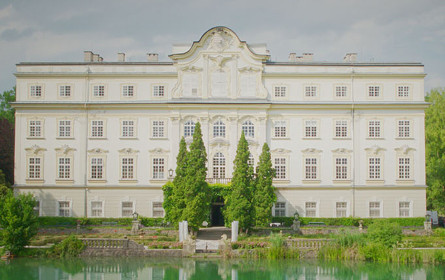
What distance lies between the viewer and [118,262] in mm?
23469

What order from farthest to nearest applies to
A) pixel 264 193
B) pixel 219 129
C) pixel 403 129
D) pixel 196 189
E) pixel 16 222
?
pixel 403 129
pixel 219 129
pixel 264 193
pixel 196 189
pixel 16 222

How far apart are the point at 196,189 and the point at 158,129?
8.14 metres

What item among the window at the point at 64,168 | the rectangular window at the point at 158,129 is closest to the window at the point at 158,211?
the rectangular window at the point at 158,129

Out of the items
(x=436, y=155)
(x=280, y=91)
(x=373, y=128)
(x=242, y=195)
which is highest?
(x=280, y=91)

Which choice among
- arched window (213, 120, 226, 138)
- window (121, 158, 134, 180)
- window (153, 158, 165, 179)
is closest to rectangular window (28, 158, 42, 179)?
window (121, 158, 134, 180)

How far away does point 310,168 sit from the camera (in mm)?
34219

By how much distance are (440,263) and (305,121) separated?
14.6 metres

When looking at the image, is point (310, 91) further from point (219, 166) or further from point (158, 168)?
point (158, 168)

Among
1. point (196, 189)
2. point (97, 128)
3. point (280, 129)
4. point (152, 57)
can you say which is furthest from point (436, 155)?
point (97, 128)

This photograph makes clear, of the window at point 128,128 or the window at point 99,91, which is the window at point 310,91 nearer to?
the window at point 128,128

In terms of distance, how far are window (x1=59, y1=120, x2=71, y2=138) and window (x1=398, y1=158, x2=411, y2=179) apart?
80.4 ft

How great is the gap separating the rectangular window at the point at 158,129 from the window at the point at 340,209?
13.7 meters

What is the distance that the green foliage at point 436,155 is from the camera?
130 ft

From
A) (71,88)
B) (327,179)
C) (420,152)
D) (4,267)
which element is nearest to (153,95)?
(71,88)
